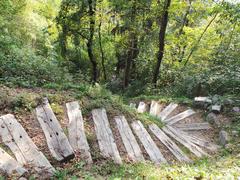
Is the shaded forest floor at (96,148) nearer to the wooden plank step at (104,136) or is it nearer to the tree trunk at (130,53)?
the wooden plank step at (104,136)

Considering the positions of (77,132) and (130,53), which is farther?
(130,53)

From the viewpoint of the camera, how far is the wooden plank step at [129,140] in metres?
4.38

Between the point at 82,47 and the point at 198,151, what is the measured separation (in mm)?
10936

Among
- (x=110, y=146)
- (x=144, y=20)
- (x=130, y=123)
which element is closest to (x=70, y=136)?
(x=110, y=146)

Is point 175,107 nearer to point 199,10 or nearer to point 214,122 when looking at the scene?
point 214,122

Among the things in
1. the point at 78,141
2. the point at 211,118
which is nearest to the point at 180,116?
the point at 211,118

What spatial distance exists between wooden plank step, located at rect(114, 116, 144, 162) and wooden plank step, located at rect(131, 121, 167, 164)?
0.69 ft

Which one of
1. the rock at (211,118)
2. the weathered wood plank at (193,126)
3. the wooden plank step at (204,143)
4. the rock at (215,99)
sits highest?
the rock at (215,99)

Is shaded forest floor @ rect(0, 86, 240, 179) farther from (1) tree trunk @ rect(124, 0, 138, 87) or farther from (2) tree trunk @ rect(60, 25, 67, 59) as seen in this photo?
(1) tree trunk @ rect(124, 0, 138, 87)

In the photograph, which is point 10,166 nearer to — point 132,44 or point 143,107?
point 143,107

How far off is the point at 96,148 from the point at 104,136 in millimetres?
426

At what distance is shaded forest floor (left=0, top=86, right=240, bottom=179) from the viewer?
343 centimetres

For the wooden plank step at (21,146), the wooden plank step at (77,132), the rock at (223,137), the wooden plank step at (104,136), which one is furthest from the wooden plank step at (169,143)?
the wooden plank step at (21,146)

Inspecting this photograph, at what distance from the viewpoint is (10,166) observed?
10.2ft
